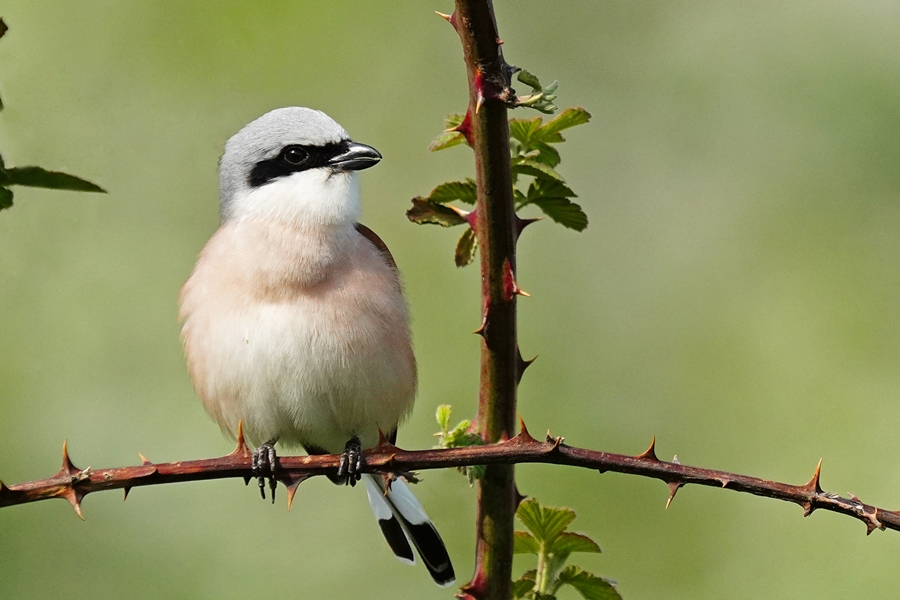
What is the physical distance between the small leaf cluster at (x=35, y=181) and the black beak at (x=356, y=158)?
2.48 m

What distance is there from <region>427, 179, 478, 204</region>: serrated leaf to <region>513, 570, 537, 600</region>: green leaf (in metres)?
0.99

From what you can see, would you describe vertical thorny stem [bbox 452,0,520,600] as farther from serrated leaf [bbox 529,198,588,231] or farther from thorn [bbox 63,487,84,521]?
thorn [bbox 63,487,84,521]

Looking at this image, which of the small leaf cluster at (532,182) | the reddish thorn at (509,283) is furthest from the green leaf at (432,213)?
the reddish thorn at (509,283)

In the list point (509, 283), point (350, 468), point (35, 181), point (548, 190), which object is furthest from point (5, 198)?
point (350, 468)

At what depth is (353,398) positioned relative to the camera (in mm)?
3877

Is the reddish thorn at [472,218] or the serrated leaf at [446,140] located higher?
the serrated leaf at [446,140]

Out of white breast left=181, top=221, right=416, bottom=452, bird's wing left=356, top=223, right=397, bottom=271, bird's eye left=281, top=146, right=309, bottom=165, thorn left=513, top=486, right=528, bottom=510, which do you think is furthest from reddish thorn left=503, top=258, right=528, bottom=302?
bird's eye left=281, top=146, right=309, bottom=165

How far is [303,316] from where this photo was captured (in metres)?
3.77

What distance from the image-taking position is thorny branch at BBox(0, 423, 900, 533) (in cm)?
207

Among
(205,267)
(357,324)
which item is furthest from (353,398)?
(205,267)

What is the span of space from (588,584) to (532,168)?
1.04 meters

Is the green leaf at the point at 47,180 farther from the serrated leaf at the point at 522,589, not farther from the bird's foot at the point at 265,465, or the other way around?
the bird's foot at the point at 265,465

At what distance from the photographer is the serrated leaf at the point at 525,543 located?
2.59m

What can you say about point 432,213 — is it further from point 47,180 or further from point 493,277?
point 47,180
